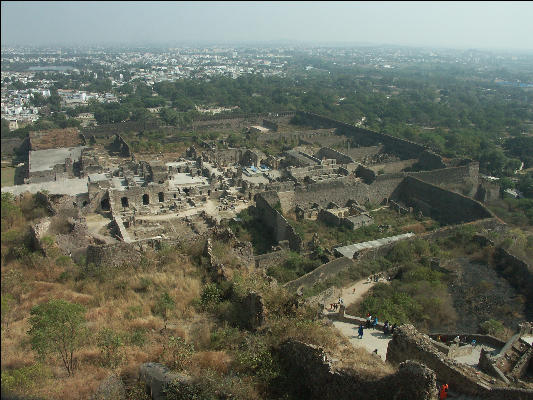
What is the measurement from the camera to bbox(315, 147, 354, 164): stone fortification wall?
1160 inches

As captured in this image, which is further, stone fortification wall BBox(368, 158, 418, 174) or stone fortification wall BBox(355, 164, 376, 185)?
stone fortification wall BBox(368, 158, 418, 174)

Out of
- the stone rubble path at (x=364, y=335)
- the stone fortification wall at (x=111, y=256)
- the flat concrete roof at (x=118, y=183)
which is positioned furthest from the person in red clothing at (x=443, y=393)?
the flat concrete roof at (x=118, y=183)

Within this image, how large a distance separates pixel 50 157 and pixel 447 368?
31.4 meters

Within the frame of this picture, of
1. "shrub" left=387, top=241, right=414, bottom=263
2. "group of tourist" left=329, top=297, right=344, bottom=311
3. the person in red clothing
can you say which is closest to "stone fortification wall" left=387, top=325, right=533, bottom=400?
the person in red clothing

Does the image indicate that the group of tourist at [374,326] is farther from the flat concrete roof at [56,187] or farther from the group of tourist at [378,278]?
the flat concrete roof at [56,187]

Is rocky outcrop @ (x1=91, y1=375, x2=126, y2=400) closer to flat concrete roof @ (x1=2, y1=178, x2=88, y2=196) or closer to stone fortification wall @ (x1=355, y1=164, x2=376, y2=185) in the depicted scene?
flat concrete roof @ (x1=2, y1=178, x2=88, y2=196)

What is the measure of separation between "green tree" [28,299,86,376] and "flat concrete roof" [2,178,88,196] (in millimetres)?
16260

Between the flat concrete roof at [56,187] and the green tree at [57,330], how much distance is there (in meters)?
16.3

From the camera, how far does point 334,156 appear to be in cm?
3128

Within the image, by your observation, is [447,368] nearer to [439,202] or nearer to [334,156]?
[439,202]

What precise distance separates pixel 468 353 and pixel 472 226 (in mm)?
10118

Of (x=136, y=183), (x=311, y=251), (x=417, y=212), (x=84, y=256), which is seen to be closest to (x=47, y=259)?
(x=84, y=256)

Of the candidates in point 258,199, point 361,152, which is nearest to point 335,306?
point 258,199

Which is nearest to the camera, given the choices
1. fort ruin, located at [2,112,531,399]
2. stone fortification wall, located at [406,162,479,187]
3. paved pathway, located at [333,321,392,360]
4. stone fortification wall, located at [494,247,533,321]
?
paved pathway, located at [333,321,392,360]
